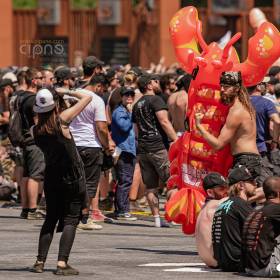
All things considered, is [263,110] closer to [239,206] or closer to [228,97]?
[228,97]

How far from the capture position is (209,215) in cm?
1330

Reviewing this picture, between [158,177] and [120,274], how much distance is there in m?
5.49

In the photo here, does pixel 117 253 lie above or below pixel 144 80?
below

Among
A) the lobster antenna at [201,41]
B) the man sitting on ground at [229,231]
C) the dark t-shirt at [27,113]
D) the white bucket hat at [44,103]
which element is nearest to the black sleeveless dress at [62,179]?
the white bucket hat at [44,103]

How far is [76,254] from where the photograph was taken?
14539 mm

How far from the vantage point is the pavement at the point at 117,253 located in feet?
42.1

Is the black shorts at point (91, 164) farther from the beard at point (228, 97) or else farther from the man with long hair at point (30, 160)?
the beard at point (228, 97)

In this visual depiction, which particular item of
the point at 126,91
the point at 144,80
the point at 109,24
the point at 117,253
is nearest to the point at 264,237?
the point at 117,253

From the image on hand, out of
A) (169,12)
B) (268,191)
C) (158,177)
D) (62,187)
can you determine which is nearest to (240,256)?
(268,191)

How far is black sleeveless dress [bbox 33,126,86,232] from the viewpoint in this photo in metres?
12.9

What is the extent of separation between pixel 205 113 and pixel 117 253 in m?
1.73

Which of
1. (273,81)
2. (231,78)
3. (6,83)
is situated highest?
(231,78)

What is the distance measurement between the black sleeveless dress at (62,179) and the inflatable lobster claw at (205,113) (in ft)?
5.96

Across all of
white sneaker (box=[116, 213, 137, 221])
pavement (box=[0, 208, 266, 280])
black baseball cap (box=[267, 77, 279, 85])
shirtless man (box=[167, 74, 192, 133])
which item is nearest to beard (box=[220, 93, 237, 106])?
pavement (box=[0, 208, 266, 280])
